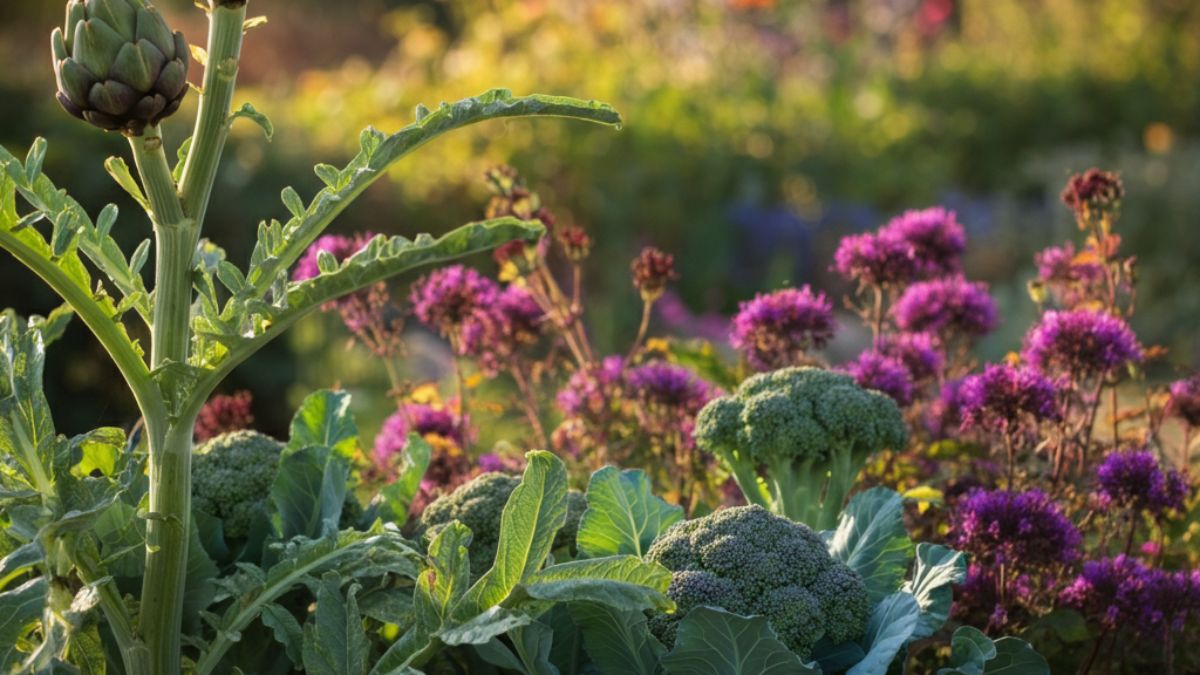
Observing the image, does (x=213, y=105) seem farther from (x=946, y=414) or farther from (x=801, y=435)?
(x=946, y=414)

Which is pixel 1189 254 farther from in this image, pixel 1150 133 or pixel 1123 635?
pixel 1123 635

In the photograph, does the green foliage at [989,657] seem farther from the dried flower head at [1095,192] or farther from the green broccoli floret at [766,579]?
the dried flower head at [1095,192]

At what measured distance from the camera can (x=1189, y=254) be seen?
737cm

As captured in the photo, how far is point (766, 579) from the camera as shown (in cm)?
158

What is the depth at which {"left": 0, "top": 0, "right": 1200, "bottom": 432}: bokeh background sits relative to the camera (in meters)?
5.82

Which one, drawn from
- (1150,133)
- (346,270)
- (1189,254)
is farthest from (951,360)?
(1150,133)

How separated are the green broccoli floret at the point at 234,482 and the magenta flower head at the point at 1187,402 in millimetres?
1355

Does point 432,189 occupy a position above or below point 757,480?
above

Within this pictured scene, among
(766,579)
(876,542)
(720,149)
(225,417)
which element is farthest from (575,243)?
(720,149)

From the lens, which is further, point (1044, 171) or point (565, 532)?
point (1044, 171)

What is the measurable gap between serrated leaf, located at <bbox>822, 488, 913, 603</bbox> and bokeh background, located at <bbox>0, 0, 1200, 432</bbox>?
3.00 m

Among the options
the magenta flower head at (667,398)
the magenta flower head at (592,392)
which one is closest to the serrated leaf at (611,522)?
the magenta flower head at (667,398)

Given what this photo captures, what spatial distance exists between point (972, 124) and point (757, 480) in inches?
288

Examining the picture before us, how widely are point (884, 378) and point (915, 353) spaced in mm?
197
